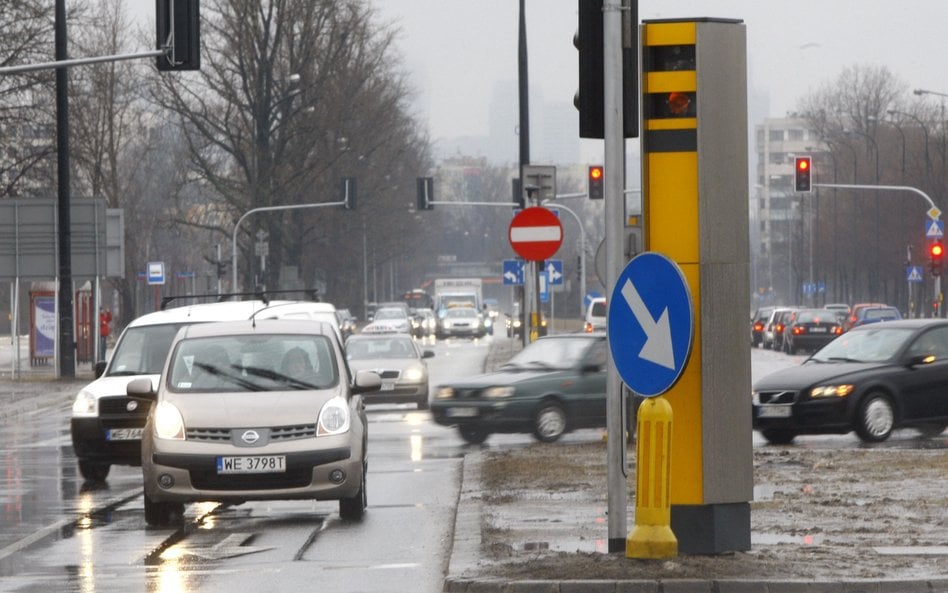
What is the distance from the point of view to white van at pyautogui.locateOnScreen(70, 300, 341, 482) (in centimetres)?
1881

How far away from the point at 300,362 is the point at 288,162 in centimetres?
5470

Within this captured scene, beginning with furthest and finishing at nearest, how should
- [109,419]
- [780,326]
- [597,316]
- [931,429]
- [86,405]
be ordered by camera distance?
[780,326], [597,316], [931,429], [86,405], [109,419]

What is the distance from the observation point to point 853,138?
116875 mm

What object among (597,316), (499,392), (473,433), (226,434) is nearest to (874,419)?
(499,392)

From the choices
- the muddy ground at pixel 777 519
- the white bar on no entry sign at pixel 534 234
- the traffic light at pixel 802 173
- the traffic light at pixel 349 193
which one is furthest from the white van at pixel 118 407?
the traffic light at pixel 349 193

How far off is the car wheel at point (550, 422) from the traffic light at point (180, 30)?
20.1 ft

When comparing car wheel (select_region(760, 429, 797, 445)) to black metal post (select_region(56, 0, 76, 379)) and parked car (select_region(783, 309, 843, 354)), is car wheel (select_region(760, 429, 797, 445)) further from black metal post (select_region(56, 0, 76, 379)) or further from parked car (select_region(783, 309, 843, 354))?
parked car (select_region(783, 309, 843, 354))

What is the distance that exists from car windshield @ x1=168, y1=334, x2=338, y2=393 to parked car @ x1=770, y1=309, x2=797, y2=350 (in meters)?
50.3

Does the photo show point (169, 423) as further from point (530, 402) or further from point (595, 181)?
point (595, 181)

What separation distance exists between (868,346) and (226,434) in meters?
11.7

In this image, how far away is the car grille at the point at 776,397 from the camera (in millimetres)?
22047

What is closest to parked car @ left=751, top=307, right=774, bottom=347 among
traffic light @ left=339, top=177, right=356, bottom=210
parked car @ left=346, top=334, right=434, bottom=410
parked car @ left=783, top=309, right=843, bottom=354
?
parked car @ left=783, top=309, right=843, bottom=354

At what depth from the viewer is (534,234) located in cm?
2206

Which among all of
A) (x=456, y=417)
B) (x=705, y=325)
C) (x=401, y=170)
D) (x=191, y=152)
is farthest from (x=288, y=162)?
(x=705, y=325)
